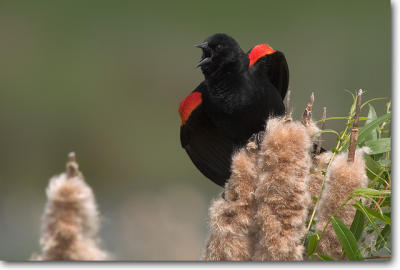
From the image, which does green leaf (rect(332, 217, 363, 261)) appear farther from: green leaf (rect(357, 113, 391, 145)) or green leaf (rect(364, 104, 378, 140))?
green leaf (rect(364, 104, 378, 140))

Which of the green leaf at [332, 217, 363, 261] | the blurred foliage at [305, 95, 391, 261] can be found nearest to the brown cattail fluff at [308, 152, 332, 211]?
the blurred foliage at [305, 95, 391, 261]

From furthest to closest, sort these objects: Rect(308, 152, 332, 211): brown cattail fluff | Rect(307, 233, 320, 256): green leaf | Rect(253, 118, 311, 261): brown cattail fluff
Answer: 1. Rect(308, 152, 332, 211): brown cattail fluff
2. Rect(307, 233, 320, 256): green leaf
3. Rect(253, 118, 311, 261): brown cattail fluff

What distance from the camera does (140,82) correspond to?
7.89 feet

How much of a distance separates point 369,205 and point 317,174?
0.49ft

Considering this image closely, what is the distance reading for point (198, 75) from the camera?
221 cm

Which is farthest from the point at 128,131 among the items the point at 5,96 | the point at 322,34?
the point at 322,34

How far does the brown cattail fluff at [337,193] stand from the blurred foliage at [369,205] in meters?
0.02

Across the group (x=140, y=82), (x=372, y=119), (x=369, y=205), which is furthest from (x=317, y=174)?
(x=140, y=82)

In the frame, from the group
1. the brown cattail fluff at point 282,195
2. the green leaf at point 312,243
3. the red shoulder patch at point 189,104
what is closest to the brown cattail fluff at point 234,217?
the brown cattail fluff at point 282,195

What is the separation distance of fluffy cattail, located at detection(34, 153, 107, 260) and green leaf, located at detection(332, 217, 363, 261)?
0.53 metres

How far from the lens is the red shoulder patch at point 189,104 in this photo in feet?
6.72

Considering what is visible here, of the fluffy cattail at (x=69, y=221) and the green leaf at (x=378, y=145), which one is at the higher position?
the green leaf at (x=378, y=145)

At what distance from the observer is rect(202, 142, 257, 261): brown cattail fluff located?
116cm

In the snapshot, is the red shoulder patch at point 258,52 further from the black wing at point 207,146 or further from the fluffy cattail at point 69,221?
the fluffy cattail at point 69,221
